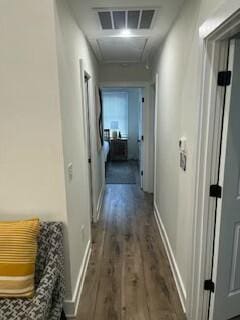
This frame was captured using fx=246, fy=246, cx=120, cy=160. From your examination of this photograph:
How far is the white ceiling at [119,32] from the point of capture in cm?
200

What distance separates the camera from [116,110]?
26.3 feet

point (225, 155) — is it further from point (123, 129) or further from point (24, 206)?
point (123, 129)

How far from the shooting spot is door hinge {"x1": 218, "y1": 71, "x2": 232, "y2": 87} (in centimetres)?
149

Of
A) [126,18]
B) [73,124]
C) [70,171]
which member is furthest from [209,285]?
[126,18]

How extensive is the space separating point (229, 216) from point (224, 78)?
0.90 meters

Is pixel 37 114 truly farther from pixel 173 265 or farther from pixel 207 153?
pixel 173 265

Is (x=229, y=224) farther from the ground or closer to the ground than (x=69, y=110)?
closer to the ground

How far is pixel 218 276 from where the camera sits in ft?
5.74

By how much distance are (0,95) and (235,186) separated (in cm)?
170

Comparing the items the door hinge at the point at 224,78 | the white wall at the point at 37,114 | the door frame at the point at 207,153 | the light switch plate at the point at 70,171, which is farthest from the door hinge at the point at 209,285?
the door hinge at the point at 224,78

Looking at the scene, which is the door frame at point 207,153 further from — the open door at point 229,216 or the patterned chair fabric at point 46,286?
the patterned chair fabric at point 46,286

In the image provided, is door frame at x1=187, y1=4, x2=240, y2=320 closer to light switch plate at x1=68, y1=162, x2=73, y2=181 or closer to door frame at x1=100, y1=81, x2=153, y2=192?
light switch plate at x1=68, y1=162, x2=73, y2=181

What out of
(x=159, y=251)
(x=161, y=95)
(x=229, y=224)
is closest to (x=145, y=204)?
Answer: (x=159, y=251)

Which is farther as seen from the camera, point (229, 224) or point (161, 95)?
point (161, 95)
